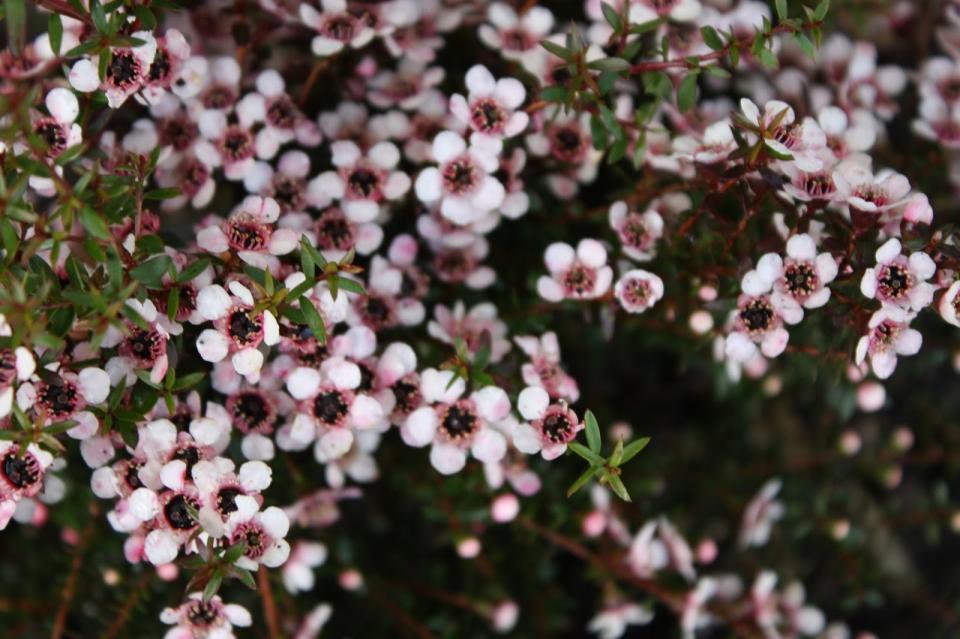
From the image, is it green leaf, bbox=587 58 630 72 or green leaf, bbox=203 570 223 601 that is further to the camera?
green leaf, bbox=587 58 630 72

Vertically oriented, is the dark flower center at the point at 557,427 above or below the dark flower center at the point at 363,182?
below

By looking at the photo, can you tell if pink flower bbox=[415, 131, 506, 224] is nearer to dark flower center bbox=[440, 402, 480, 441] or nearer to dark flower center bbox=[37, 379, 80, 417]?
dark flower center bbox=[440, 402, 480, 441]

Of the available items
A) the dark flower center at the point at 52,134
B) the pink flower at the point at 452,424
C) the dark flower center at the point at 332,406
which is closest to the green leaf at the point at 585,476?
the pink flower at the point at 452,424

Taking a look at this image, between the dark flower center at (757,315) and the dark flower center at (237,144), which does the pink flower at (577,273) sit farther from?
the dark flower center at (237,144)

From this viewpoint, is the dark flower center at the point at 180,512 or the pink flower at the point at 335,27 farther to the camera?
the pink flower at the point at 335,27

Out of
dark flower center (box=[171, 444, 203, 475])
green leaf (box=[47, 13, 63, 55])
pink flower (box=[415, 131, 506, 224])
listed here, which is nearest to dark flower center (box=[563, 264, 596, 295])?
pink flower (box=[415, 131, 506, 224])

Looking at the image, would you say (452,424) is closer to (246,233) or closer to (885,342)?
(246,233)
